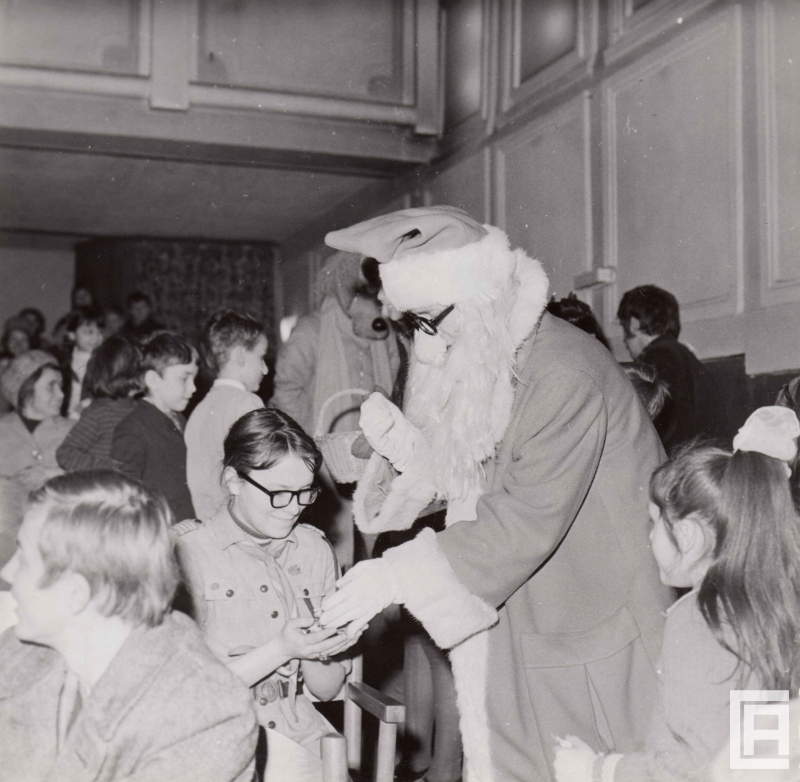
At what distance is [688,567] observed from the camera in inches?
66.3

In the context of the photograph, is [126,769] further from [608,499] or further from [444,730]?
[444,730]

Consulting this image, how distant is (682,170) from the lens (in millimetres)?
4191

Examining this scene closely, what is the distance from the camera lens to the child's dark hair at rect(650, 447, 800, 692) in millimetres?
1559

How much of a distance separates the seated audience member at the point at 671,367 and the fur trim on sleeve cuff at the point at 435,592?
1.76 meters

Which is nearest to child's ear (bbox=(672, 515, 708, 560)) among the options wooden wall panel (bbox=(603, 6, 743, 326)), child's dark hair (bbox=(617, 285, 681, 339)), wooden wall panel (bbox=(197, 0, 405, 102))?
child's dark hair (bbox=(617, 285, 681, 339))

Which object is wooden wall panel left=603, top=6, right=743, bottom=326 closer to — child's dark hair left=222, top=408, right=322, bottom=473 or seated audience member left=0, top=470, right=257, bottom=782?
child's dark hair left=222, top=408, right=322, bottom=473

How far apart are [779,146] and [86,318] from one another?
349cm

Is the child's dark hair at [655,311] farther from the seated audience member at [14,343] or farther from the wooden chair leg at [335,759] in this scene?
the seated audience member at [14,343]

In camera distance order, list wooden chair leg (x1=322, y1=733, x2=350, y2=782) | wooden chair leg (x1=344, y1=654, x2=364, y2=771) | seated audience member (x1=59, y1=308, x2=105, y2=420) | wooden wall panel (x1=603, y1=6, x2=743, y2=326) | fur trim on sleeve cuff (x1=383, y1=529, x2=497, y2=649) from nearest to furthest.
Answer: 1. wooden chair leg (x1=322, y1=733, x2=350, y2=782)
2. fur trim on sleeve cuff (x1=383, y1=529, x2=497, y2=649)
3. wooden chair leg (x1=344, y1=654, x2=364, y2=771)
4. wooden wall panel (x1=603, y1=6, x2=743, y2=326)
5. seated audience member (x1=59, y1=308, x2=105, y2=420)

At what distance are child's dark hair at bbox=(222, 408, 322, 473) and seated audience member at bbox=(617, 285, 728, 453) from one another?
1573 millimetres

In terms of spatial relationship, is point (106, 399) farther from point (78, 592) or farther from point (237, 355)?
point (78, 592)

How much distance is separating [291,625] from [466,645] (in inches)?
13.4

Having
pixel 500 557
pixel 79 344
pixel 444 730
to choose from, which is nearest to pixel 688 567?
pixel 500 557

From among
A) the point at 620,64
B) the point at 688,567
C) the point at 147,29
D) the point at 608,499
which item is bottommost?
the point at 688,567
